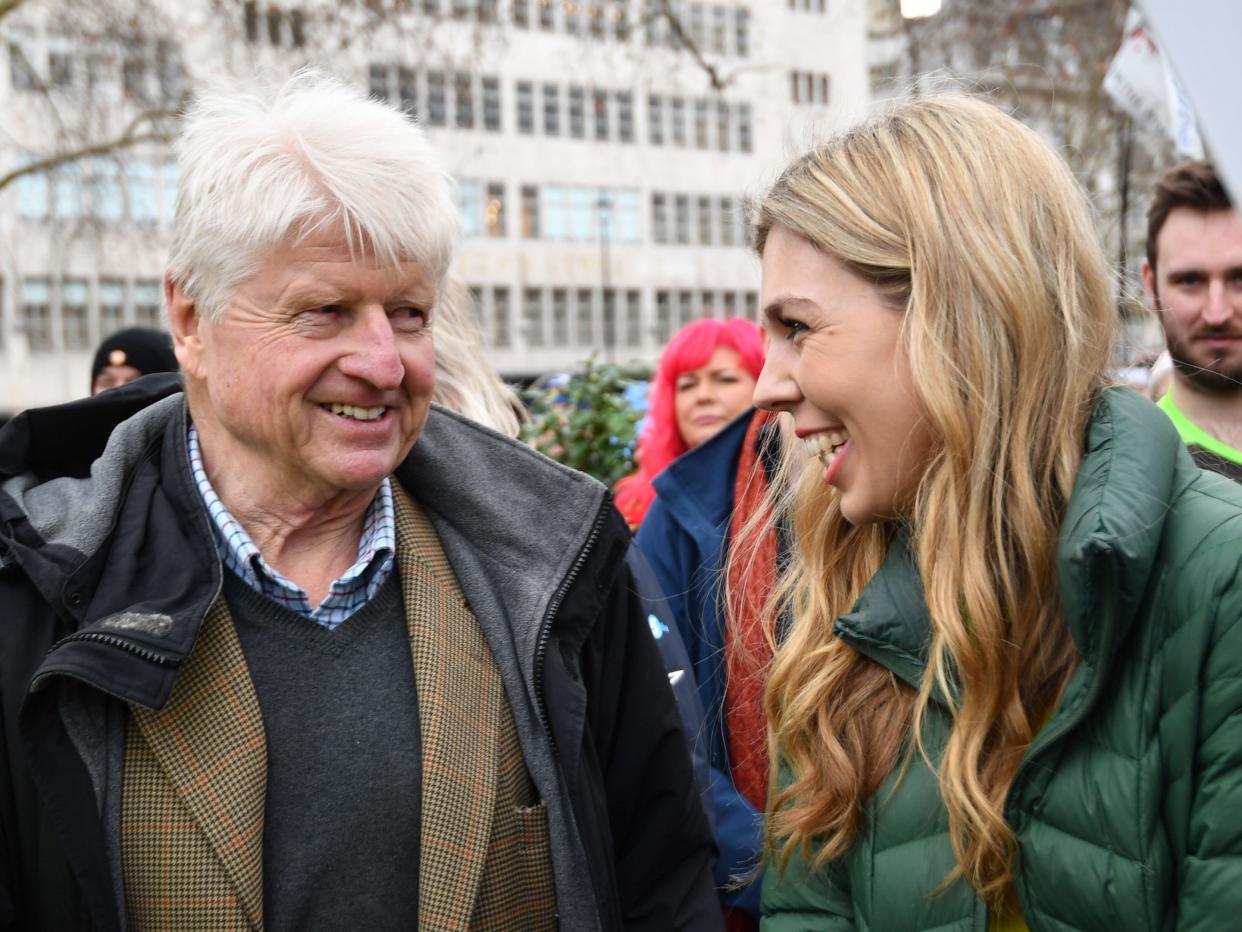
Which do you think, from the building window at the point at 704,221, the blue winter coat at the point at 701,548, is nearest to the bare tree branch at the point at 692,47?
the blue winter coat at the point at 701,548

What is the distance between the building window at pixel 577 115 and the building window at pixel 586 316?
18.3 feet

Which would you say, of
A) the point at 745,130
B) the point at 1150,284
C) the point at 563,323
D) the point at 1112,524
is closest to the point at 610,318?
the point at 563,323

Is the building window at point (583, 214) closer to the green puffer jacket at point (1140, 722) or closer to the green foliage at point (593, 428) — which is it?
the green foliage at point (593, 428)

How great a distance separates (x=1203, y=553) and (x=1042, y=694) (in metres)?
0.34

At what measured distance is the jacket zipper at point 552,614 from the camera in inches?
85.5

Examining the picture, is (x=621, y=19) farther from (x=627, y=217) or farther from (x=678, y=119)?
(x=678, y=119)

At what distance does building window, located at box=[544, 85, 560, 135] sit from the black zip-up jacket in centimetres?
4659

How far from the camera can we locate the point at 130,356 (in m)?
5.95

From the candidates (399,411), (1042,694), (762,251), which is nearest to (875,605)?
(1042,694)

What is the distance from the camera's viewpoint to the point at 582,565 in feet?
7.52

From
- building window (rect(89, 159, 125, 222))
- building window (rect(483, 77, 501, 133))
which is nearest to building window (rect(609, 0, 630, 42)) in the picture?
building window (rect(89, 159, 125, 222))

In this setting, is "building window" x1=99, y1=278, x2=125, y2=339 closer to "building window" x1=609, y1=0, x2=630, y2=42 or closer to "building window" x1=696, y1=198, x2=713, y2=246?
"building window" x1=696, y1=198, x2=713, y2=246

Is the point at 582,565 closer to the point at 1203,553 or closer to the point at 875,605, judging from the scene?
the point at 875,605

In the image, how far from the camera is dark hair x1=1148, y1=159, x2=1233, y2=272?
11.9 feet
